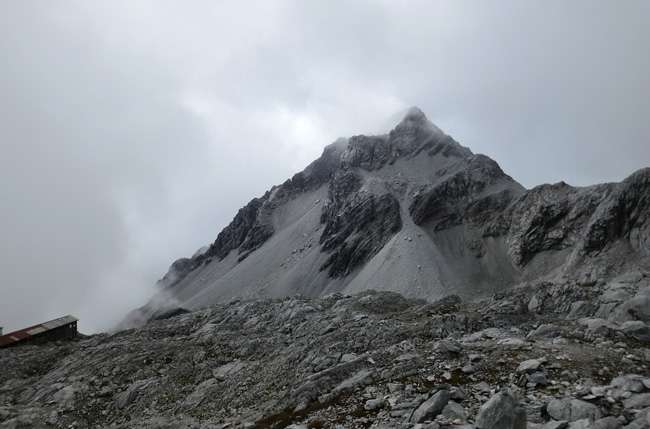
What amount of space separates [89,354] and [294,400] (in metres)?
32.9

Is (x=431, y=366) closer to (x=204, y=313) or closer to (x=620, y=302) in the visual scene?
(x=620, y=302)

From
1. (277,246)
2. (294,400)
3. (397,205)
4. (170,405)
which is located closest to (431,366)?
(294,400)

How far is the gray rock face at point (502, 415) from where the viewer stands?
1298cm

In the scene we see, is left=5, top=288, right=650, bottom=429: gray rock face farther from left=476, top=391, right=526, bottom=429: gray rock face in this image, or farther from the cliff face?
the cliff face

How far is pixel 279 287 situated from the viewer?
136 m

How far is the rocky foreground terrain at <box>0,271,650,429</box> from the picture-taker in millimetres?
16125

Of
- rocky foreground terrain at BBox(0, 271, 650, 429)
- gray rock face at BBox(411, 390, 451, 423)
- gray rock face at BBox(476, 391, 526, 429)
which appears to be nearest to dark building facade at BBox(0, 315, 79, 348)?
rocky foreground terrain at BBox(0, 271, 650, 429)

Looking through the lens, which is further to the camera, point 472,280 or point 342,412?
point 472,280

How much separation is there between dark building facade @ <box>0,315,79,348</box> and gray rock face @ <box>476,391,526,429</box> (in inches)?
2658

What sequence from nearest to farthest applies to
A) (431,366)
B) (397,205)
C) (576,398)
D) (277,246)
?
1. (576,398)
2. (431,366)
3. (397,205)
4. (277,246)

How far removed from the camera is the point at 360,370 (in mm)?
24594

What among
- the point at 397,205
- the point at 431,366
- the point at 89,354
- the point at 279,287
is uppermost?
the point at 397,205

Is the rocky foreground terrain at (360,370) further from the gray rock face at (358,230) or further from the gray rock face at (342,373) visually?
the gray rock face at (358,230)

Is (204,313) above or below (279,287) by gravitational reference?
below
